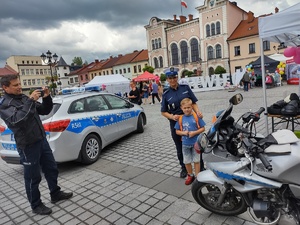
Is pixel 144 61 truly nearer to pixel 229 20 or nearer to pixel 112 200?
pixel 229 20

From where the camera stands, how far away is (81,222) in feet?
10.2

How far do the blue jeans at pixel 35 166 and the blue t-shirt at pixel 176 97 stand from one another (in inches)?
79.5

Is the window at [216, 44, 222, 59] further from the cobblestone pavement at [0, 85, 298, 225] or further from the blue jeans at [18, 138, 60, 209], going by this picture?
the blue jeans at [18, 138, 60, 209]

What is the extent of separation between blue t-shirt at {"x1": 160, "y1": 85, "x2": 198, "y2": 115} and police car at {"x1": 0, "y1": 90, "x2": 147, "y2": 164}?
2.10 meters

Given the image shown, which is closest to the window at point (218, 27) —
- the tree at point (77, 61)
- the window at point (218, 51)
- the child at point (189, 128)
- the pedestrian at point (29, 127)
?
the window at point (218, 51)

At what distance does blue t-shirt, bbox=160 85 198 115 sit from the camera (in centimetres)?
383

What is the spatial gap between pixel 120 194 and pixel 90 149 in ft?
5.72

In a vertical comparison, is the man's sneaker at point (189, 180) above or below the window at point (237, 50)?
below

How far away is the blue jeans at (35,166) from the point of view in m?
3.14

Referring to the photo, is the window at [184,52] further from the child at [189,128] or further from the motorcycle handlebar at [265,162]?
the motorcycle handlebar at [265,162]

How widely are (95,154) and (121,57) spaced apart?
65.2 meters

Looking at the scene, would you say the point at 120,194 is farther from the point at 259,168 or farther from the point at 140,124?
the point at 140,124

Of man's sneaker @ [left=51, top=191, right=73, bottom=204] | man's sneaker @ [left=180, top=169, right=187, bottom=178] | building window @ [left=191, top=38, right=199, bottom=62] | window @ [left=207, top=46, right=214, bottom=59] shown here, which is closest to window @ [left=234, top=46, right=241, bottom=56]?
window @ [left=207, top=46, right=214, bottom=59]

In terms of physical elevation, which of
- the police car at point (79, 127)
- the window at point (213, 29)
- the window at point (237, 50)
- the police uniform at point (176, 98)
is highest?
the window at point (213, 29)
